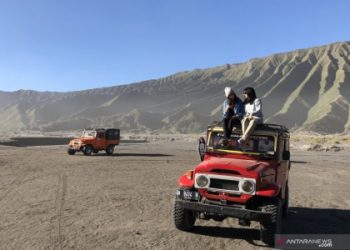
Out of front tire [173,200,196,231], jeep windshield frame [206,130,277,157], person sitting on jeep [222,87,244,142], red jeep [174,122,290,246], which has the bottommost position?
front tire [173,200,196,231]

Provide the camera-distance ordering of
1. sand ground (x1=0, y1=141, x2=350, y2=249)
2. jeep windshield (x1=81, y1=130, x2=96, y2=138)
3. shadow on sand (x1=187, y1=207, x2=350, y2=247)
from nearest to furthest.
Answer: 1. sand ground (x1=0, y1=141, x2=350, y2=249)
2. shadow on sand (x1=187, y1=207, x2=350, y2=247)
3. jeep windshield (x1=81, y1=130, x2=96, y2=138)

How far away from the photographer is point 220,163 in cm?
848

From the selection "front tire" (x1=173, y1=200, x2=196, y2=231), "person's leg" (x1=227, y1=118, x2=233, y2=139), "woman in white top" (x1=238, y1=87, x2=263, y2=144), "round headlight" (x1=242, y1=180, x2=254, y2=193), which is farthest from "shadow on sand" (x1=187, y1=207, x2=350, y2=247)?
"person's leg" (x1=227, y1=118, x2=233, y2=139)

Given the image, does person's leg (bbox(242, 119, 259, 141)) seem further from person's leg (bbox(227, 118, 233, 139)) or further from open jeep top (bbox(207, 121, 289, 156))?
person's leg (bbox(227, 118, 233, 139))

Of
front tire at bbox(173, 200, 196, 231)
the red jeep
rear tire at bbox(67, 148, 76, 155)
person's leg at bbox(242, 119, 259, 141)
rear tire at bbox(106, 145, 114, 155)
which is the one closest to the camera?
the red jeep

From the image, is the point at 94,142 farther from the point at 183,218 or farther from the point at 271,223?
the point at 271,223

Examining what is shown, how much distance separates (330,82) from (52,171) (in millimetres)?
181075

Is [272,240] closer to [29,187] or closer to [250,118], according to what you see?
[250,118]

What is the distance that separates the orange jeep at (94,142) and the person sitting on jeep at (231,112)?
25126 millimetres

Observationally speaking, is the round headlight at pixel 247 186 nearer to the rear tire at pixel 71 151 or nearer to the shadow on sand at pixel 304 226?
the shadow on sand at pixel 304 226

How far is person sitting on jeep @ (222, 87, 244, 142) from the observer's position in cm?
920

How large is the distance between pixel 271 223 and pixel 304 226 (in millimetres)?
2381

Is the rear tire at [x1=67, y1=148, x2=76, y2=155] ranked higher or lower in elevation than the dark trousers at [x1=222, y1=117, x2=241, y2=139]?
lower

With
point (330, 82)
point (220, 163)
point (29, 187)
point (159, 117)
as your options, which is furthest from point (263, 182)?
point (330, 82)
